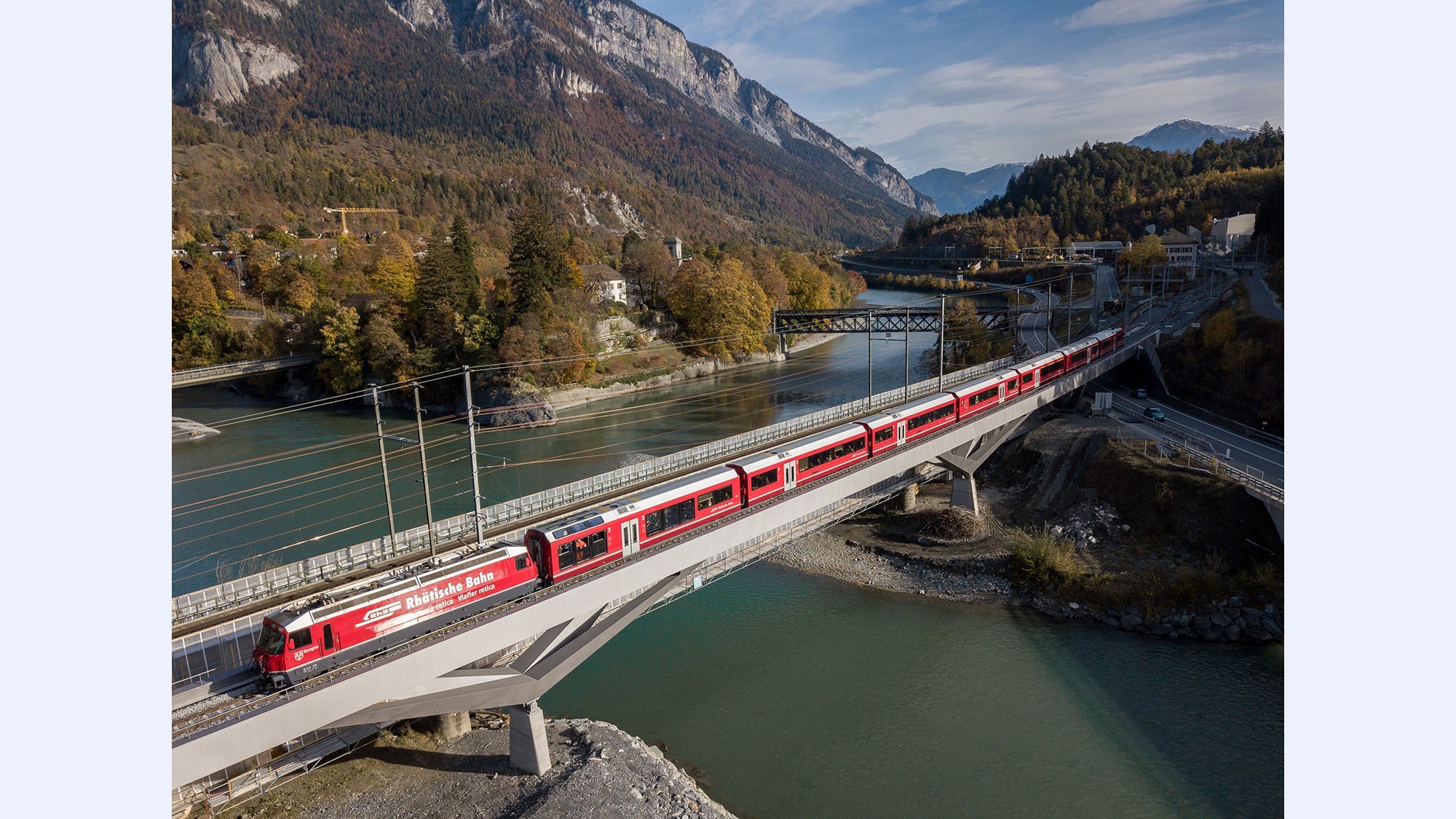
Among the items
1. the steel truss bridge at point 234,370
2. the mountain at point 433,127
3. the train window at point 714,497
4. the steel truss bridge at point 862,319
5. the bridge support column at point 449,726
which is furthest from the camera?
the mountain at point 433,127

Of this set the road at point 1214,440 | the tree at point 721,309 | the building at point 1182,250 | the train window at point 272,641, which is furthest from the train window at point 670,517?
the building at point 1182,250

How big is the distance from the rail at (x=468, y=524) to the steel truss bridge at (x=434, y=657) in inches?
1.3

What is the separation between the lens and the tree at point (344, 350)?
4109cm

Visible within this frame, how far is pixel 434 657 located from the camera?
10.1 meters

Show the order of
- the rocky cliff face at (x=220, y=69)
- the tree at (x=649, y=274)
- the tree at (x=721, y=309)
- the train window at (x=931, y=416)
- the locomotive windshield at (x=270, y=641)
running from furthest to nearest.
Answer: the rocky cliff face at (x=220, y=69), the tree at (x=649, y=274), the tree at (x=721, y=309), the train window at (x=931, y=416), the locomotive windshield at (x=270, y=641)

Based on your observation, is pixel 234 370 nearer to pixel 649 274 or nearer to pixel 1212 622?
pixel 649 274

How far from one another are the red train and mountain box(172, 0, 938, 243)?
3132 inches

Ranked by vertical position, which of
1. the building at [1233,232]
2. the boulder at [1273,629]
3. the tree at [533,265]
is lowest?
the boulder at [1273,629]

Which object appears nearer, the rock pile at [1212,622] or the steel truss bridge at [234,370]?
the rock pile at [1212,622]

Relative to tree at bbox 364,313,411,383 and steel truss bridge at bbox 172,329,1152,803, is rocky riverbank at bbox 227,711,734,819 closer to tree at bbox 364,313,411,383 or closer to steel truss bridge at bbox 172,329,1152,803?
steel truss bridge at bbox 172,329,1152,803

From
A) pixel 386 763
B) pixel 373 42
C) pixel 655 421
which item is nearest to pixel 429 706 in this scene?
pixel 386 763

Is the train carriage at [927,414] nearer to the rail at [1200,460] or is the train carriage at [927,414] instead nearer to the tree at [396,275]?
the rail at [1200,460]

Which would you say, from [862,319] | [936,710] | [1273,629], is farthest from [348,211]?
[1273,629]

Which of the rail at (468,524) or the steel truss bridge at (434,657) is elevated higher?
the rail at (468,524)
